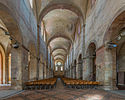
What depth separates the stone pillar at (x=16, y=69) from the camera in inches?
335

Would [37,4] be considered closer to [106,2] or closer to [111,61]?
[106,2]

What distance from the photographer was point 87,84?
374 inches

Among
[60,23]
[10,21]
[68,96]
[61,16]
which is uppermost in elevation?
[61,16]

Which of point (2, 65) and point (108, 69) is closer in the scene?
point (108, 69)

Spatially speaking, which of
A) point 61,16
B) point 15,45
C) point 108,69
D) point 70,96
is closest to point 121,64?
point 108,69

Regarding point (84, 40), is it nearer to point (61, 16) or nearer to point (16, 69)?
point (61, 16)

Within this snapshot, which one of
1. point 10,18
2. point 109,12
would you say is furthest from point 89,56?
point 10,18

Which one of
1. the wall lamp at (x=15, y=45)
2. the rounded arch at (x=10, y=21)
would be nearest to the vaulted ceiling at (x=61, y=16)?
the rounded arch at (x=10, y=21)

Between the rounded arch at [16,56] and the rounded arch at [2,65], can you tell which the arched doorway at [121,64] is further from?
the rounded arch at [2,65]

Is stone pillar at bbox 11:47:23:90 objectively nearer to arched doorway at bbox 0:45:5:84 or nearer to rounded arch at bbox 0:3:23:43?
rounded arch at bbox 0:3:23:43

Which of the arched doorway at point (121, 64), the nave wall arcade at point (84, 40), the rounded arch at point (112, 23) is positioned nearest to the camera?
the rounded arch at point (112, 23)

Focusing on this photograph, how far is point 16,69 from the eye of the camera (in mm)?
8641

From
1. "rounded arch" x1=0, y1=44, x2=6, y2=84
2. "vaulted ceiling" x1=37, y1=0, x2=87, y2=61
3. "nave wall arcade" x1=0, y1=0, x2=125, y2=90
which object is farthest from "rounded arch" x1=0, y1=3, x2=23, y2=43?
"rounded arch" x1=0, y1=44, x2=6, y2=84

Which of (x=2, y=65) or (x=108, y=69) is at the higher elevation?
(x=108, y=69)
